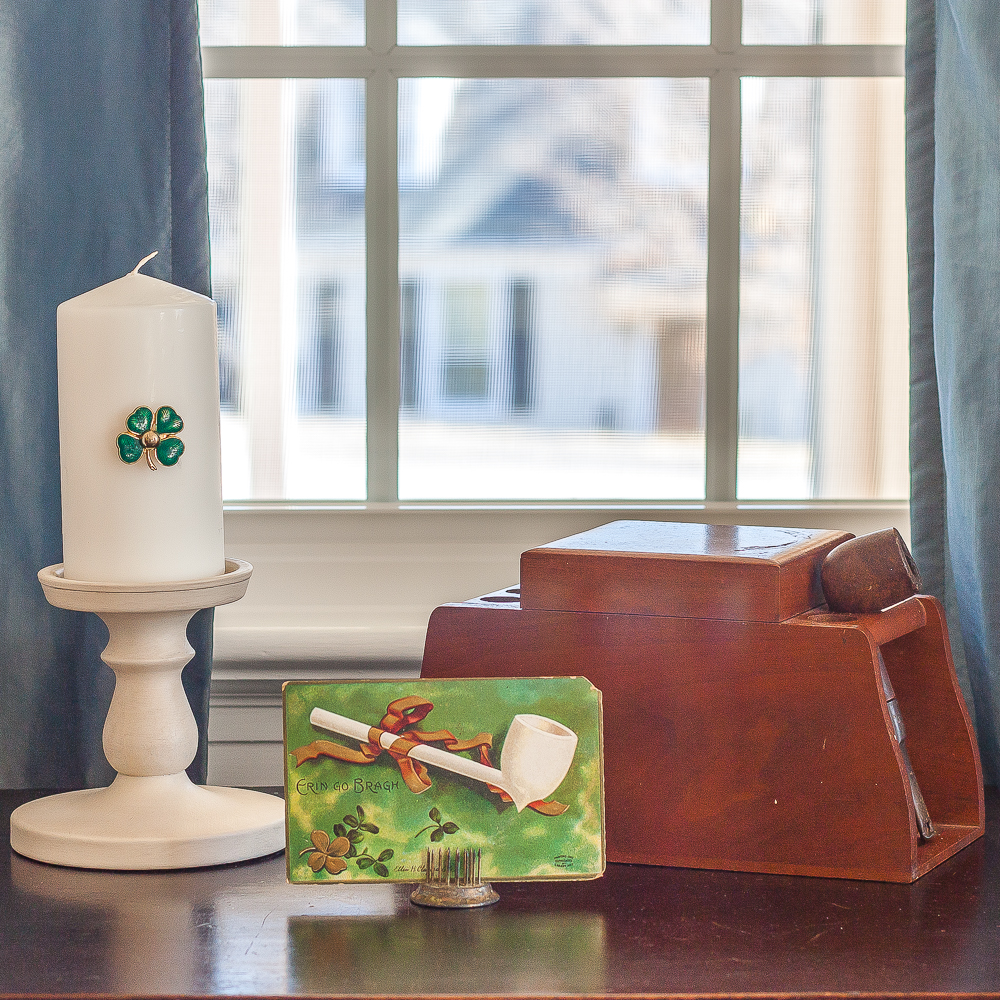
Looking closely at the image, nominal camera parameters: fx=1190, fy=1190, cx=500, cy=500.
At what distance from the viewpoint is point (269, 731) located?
123 cm

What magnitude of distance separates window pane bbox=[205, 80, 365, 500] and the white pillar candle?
461 mm

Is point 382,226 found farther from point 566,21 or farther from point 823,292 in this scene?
point 823,292

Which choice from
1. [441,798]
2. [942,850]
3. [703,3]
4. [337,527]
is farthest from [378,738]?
[703,3]

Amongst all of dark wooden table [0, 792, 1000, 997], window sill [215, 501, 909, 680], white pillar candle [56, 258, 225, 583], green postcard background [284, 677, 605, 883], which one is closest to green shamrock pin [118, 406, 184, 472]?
white pillar candle [56, 258, 225, 583]

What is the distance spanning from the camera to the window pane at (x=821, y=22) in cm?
127

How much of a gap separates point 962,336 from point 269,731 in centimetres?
78

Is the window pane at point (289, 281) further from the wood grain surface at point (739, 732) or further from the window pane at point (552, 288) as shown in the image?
the wood grain surface at point (739, 732)

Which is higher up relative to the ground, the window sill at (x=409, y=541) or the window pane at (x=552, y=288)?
the window pane at (x=552, y=288)

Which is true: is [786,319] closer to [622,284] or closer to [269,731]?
[622,284]

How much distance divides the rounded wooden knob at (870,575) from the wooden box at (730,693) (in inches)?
0.5

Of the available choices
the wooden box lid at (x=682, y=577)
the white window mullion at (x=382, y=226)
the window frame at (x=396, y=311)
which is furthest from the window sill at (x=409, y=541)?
the wooden box lid at (x=682, y=577)

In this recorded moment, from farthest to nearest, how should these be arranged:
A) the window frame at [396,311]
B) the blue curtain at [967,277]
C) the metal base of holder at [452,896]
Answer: the window frame at [396,311] < the blue curtain at [967,277] < the metal base of holder at [452,896]

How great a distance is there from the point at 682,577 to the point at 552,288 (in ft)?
1.82

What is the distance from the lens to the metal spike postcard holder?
75 centimetres
